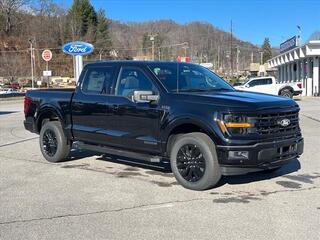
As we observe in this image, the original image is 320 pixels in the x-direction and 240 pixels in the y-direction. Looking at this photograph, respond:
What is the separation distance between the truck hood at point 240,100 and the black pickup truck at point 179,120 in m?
0.01

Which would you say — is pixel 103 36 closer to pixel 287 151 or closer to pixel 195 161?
pixel 195 161

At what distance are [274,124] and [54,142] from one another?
4.48m

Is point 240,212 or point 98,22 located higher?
point 98,22

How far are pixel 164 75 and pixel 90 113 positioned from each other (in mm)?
1627

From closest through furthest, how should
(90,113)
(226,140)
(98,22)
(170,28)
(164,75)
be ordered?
(226,140), (164,75), (90,113), (170,28), (98,22)

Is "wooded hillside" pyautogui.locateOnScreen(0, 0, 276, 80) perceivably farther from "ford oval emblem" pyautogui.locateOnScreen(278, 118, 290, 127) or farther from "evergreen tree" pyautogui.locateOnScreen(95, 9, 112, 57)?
"ford oval emblem" pyautogui.locateOnScreen(278, 118, 290, 127)

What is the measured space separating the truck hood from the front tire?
20.2 inches

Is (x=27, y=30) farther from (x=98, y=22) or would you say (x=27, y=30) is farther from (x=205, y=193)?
→ (x=205, y=193)

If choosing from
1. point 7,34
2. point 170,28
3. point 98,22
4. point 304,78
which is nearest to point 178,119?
point 304,78

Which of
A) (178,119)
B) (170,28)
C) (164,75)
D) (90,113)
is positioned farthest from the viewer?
(170,28)

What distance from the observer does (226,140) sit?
663cm

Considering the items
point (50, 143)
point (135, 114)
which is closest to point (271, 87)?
point (50, 143)

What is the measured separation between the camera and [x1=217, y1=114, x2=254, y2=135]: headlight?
6.59 metres

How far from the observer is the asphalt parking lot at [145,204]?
534 cm
